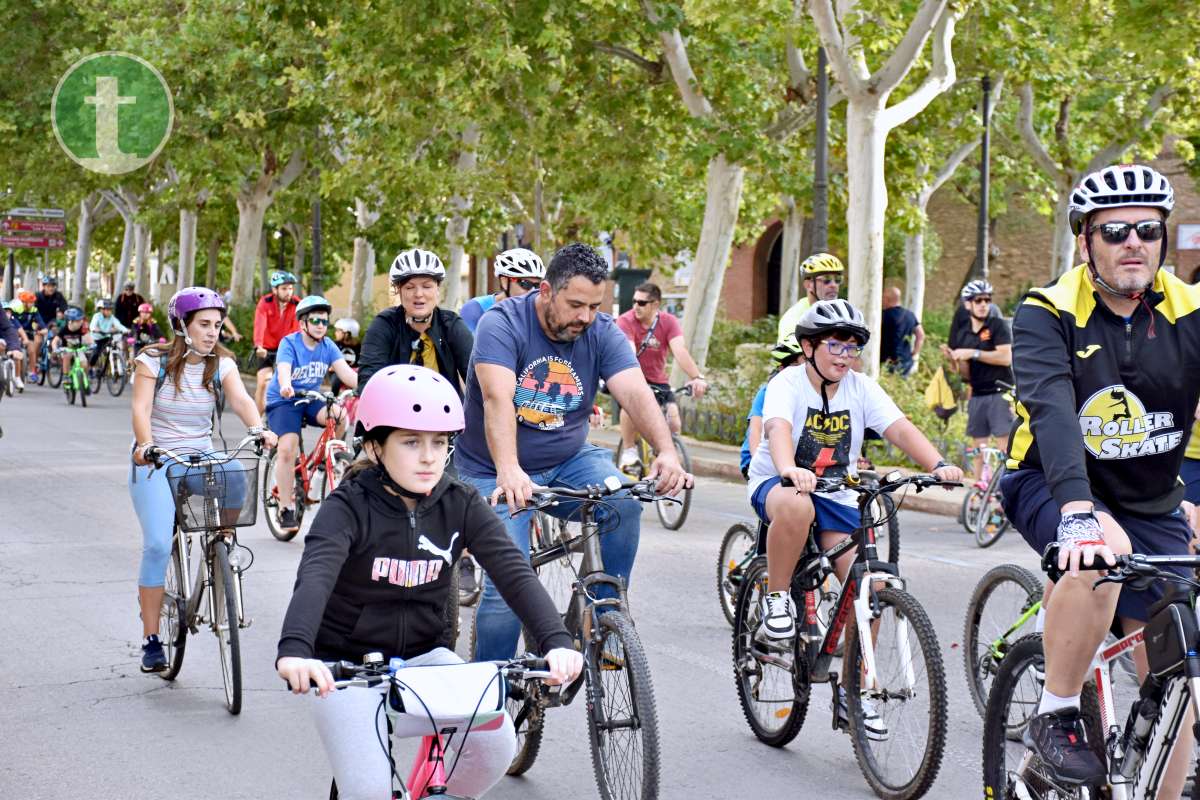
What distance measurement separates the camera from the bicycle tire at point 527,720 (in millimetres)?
5131

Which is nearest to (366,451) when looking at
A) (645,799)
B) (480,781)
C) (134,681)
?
(480,781)

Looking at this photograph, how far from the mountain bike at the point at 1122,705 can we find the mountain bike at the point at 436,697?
1.32 metres

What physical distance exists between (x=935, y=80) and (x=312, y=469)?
9454 millimetres

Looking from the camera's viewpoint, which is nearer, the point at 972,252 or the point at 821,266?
the point at 821,266

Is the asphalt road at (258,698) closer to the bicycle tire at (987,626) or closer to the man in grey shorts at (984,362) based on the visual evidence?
the bicycle tire at (987,626)

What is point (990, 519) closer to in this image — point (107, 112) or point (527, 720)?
point (527, 720)

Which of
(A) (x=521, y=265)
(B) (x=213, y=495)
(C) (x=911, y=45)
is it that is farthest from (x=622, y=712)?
(C) (x=911, y=45)

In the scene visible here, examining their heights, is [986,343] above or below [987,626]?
above

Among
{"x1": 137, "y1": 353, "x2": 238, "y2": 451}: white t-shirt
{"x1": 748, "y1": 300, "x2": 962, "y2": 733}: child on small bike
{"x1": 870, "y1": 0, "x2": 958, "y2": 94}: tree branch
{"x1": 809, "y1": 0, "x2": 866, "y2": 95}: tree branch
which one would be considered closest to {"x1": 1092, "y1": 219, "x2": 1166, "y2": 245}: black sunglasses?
{"x1": 748, "y1": 300, "x2": 962, "y2": 733}: child on small bike

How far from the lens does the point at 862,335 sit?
631cm

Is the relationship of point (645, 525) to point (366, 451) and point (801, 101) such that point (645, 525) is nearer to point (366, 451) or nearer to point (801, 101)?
point (366, 451)

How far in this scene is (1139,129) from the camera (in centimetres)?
2664

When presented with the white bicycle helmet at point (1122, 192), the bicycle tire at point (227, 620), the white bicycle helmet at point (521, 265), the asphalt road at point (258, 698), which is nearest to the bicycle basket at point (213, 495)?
the bicycle tire at point (227, 620)

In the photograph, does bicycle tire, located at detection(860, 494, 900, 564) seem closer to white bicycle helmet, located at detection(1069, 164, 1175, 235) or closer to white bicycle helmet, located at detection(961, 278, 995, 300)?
white bicycle helmet, located at detection(1069, 164, 1175, 235)
